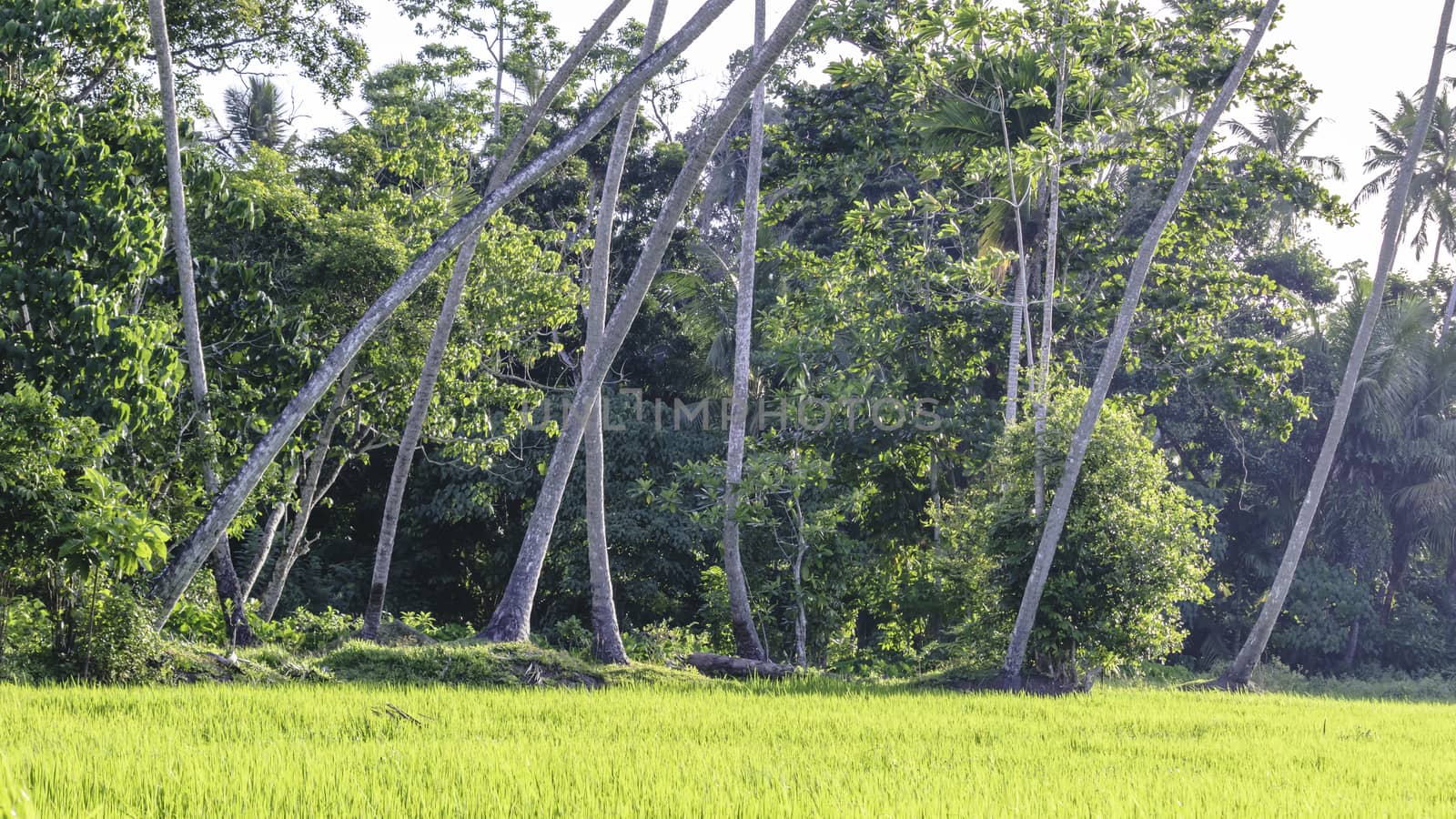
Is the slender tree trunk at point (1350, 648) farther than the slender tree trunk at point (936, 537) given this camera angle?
Yes

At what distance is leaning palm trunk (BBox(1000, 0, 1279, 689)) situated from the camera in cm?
Result: 1293

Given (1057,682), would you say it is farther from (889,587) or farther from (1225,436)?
(1225,436)

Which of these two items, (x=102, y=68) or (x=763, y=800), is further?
(x=102, y=68)

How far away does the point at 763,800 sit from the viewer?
5.10 m

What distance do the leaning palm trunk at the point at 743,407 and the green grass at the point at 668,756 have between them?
13.8 ft

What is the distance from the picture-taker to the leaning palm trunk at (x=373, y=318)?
29.8 ft

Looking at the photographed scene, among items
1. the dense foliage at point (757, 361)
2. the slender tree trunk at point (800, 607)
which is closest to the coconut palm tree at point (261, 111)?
the dense foliage at point (757, 361)

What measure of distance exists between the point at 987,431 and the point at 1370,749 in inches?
342

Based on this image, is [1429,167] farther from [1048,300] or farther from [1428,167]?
[1048,300]

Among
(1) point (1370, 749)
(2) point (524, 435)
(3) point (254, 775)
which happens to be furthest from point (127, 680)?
(2) point (524, 435)

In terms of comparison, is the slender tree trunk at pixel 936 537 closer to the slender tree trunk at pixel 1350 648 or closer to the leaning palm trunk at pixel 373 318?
the leaning palm trunk at pixel 373 318

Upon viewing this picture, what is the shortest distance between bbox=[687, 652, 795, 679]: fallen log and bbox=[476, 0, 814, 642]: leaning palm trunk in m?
2.00

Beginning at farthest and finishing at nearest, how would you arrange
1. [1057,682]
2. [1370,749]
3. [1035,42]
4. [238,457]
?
[1035,42] < [1057,682] < [238,457] < [1370,749]

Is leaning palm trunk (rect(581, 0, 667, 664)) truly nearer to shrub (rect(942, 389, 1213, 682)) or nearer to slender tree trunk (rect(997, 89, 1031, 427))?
shrub (rect(942, 389, 1213, 682))
